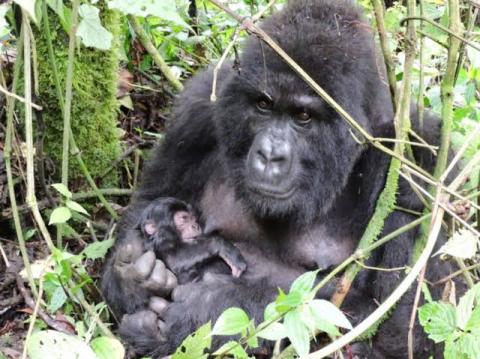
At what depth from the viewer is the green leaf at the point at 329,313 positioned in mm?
1838

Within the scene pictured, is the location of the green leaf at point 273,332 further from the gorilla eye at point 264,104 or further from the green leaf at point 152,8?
the gorilla eye at point 264,104

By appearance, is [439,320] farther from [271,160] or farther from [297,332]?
[271,160]

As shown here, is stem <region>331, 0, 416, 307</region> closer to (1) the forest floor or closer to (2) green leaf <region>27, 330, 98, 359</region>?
(2) green leaf <region>27, 330, 98, 359</region>

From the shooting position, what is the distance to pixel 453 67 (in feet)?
8.66

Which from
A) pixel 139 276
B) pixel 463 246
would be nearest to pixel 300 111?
pixel 139 276

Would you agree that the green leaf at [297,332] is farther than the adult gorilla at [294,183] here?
No

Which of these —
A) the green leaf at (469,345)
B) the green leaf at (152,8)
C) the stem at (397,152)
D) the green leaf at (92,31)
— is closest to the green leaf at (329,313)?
the green leaf at (469,345)

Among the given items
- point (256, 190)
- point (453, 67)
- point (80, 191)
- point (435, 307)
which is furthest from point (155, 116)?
point (435, 307)

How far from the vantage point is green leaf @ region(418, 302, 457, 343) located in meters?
2.12

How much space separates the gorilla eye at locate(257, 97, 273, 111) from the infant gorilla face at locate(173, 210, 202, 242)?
77 centimetres

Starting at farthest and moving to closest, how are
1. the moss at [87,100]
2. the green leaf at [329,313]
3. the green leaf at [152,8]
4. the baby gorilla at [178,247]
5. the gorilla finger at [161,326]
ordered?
the moss at [87,100]
the baby gorilla at [178,247]
the gorilla finger at [161,326]
the green leaf at [152,8]
the green leaf at [329,313]

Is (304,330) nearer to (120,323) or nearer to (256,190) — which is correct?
(256,190)


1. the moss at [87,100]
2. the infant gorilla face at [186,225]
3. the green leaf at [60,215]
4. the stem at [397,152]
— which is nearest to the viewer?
the stem at [397,152]

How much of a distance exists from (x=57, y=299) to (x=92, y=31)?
1127mm
